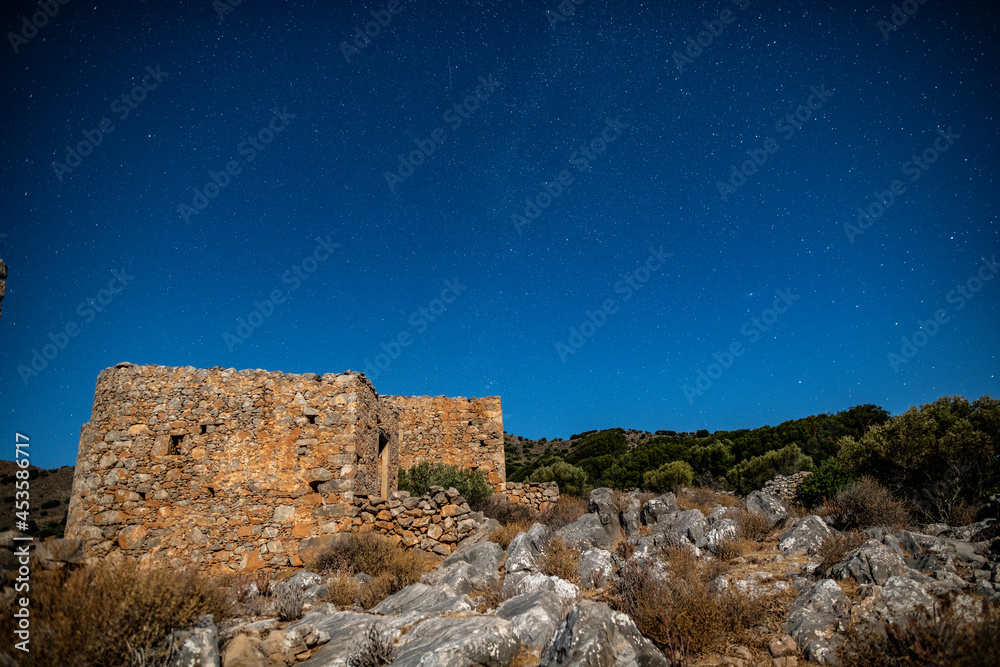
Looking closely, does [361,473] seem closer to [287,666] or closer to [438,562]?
[438,562]

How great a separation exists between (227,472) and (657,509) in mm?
8808

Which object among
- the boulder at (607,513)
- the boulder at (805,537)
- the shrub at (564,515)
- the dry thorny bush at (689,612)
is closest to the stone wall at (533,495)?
the shrub at (564,515)

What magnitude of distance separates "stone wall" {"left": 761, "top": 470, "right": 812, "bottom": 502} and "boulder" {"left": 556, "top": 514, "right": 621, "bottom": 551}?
25.2 feet

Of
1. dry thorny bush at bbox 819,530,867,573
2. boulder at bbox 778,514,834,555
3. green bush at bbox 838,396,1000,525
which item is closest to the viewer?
dry thorny bush at bbox 819,530,867,573

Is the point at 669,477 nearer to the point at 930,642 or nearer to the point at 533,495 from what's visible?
the point at 533,495

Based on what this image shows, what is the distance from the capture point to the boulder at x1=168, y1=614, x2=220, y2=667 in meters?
3.90

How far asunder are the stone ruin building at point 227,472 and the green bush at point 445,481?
2.42 m

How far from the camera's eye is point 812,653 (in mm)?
4020

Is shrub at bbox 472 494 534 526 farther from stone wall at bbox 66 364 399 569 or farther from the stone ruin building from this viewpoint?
stone wall at bbox 66 364 399 569

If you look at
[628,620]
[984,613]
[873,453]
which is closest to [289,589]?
[628,620]

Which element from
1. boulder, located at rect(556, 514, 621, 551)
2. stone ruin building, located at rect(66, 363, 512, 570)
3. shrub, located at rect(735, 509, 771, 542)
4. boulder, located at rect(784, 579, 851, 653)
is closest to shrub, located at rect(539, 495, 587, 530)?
boulder, located at rect(556, 514, 621, 551)

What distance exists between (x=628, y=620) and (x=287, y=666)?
317 centimetres

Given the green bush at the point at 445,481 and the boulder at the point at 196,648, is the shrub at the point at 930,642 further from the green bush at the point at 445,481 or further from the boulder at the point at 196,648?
the green bush at the point at 445,481

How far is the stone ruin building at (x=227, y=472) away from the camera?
8859 millimetres
